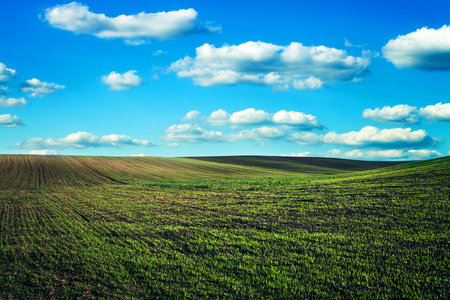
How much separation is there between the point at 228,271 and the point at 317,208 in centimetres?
1211

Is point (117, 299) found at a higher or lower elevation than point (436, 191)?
lower

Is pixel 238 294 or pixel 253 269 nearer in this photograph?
pixel 238 294

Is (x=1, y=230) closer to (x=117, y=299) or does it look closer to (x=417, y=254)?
(x=117, y=299)

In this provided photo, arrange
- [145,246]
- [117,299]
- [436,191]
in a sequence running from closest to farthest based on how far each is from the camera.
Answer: [117,299] → [145,246] → [436,191]

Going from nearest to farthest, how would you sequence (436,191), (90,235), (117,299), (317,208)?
(117,299)
(90,235)
(317,208)
(436,191)

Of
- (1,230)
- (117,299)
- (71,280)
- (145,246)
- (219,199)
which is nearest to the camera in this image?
(117,299)

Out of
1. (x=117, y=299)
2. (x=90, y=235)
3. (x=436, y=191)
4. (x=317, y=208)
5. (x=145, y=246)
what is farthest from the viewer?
(x=436, y=191)

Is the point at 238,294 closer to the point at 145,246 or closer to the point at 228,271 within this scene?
the point at 228,271

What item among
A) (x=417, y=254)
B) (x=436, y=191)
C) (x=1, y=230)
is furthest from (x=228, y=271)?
(x=436, y=191)

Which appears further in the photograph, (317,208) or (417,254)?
(317,208)

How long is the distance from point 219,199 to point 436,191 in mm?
15764


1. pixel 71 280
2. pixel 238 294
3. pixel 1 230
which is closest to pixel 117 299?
pixel 71 280

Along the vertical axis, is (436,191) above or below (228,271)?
above

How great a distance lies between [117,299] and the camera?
8539 mm
